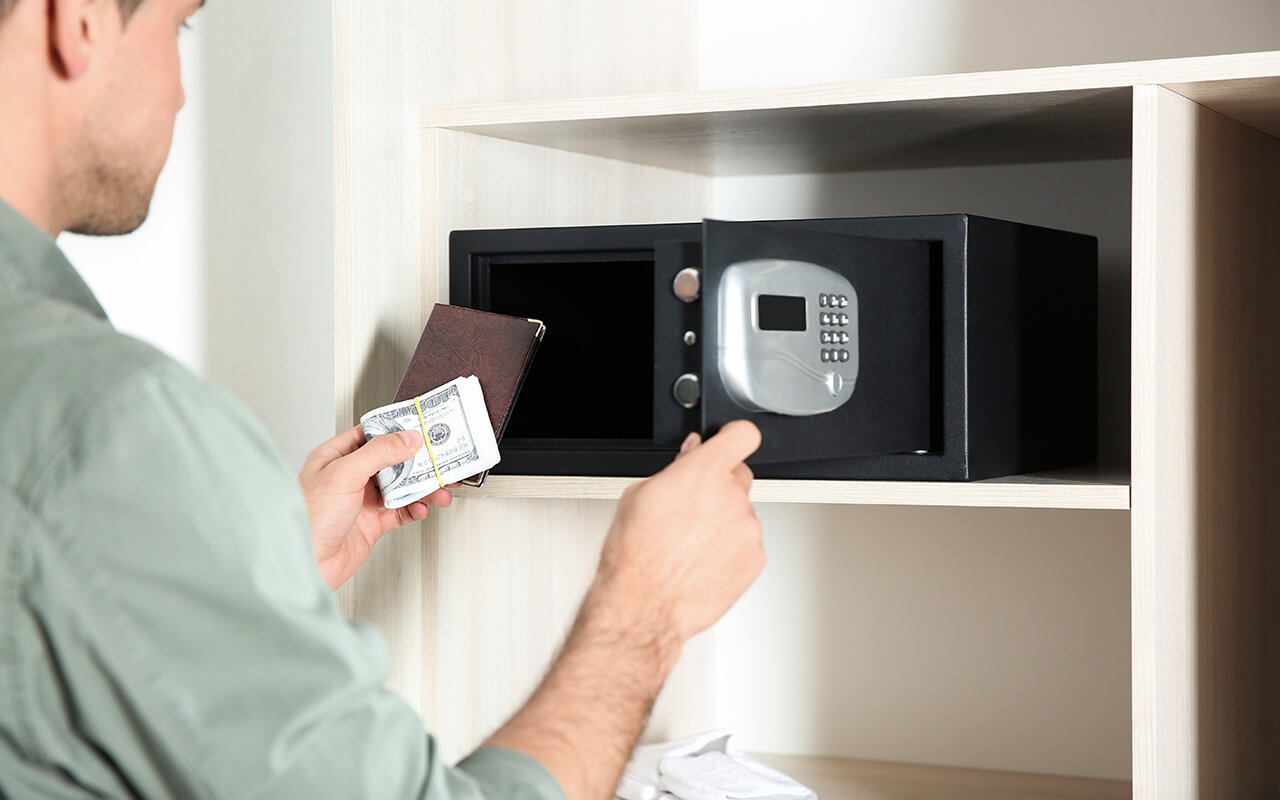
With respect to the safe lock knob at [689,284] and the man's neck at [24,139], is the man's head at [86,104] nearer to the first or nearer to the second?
the man's neck at [24,139]

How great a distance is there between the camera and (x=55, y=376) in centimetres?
54

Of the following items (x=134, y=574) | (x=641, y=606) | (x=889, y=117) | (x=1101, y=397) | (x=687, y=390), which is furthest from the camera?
(x=1101, y=397)

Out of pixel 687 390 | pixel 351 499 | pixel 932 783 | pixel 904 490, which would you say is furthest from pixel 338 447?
pixel 932 783

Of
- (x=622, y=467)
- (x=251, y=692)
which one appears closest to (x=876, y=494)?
(x=622, y=467)

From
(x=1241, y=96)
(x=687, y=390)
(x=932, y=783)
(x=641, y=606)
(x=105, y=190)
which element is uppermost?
(x=1241, y=96)

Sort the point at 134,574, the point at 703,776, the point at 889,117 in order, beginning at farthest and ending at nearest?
the point at 703,776
the point at 889,117
the point at 134,574

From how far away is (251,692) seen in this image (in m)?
0.54

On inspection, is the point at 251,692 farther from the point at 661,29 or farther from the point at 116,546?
the point at 661,29

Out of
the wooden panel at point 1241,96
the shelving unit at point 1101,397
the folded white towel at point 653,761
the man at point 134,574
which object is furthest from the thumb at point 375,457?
the wooden panel at point 1241,96

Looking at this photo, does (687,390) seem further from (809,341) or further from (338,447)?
(338,447)

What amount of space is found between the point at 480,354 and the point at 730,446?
1.01ft

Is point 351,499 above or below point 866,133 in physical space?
below

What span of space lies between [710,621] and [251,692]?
0.98 feet

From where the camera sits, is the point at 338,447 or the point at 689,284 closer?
the point at 689,284
